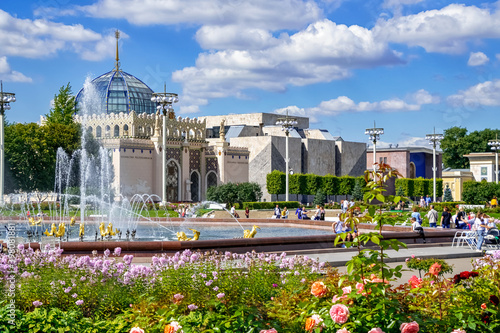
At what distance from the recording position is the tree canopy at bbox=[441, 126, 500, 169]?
81.2m

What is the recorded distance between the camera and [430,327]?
15.3 feet

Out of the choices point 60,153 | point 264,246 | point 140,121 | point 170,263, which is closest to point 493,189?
point 140,121

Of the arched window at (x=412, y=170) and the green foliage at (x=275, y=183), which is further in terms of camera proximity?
the arched window at (x=412, y=170)

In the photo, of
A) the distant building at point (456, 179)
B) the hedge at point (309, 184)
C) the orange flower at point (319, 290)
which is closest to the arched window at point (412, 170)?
the distant building at point (456, 179)

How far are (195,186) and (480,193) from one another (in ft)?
65.5

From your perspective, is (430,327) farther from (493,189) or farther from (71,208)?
Result: (493,189)

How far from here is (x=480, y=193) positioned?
4488 cm

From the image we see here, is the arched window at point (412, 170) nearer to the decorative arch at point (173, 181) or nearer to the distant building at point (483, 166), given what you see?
the distant building at point (483, 166)

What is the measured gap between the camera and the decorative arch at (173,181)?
4688cm

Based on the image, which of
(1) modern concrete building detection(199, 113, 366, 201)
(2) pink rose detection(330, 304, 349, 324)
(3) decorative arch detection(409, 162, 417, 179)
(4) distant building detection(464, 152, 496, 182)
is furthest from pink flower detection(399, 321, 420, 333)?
(4) distant building detection(464, 152, 496, 182)

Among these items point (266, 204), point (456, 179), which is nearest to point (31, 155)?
point (266, 204)

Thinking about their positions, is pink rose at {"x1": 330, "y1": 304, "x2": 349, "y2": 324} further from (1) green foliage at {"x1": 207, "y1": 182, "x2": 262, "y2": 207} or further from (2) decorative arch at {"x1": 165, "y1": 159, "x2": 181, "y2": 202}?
(2) decorative arch at {"x1": 165, "y1": 159, "x2": 181, "y2": 202}

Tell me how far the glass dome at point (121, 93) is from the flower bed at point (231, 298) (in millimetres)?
45902

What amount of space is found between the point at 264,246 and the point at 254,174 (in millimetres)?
39761
